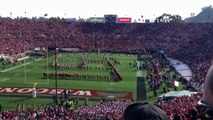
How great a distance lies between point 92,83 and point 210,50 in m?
22.2

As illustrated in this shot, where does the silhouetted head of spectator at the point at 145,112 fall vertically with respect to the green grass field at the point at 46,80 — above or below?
above

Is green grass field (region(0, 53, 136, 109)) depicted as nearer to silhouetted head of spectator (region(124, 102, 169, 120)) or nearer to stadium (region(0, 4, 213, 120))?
stadium (region(0, 4, 213, 120))

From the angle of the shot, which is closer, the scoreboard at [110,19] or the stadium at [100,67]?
the stadium at [100,67]

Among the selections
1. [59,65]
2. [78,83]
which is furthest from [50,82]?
[59,65]

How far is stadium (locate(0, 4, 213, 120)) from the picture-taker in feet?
73.4

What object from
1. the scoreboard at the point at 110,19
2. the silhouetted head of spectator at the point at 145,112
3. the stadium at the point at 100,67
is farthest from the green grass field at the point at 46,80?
the scoreboard at the point at 110,19

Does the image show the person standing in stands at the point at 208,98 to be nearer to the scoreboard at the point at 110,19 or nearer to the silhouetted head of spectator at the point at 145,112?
the silhouetted head of spectator at the point at 145,112

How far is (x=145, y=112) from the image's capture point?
1502 mm

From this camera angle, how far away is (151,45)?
6812 centimetres

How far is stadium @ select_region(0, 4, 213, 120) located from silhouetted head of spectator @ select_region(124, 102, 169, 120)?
0.26 meters

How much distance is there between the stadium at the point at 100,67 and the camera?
73.4 ft

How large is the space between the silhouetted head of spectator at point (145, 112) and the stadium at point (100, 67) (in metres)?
0.26

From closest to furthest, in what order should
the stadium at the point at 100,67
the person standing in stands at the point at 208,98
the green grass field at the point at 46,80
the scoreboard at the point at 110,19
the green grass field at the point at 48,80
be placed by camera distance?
the person standing in stands at the point at 208,98, the stadium at the point at 100,67, the green grass field at the point at 48,80, the green grass field at the point at 46,80, the scoreboard at the point at 110,19

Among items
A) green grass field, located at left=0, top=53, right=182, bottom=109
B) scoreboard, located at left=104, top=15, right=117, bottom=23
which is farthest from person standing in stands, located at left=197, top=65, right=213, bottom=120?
scoreboard, located at left=104, top=15, right=117, bottom=23
